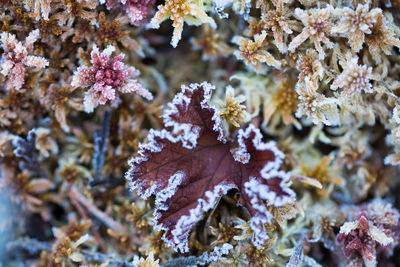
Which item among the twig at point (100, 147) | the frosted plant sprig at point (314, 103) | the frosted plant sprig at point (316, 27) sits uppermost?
the frosted plant sprig at point (316, 27)

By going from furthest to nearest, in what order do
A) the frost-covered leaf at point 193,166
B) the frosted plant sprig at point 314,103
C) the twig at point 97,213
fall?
the twig at point 97,213 → the frosted plant sprig at point 314,103 → the frost-covered leaf at point 193,166

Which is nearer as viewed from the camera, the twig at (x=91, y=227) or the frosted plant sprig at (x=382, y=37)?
the frosted plant sprig at (x=382, y=37)

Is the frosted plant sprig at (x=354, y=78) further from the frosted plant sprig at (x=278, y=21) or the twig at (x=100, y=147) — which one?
the twig at (x=100, y=147)

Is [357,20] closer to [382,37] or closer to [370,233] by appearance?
[382,37]

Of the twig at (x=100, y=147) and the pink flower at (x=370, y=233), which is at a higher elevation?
the twig at (x=100, y=147)

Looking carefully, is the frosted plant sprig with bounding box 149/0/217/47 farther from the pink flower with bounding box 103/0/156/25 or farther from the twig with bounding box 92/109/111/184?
the twig with bounding box 92/109/111/184

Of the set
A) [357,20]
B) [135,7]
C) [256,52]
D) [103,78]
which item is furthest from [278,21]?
[103,78]

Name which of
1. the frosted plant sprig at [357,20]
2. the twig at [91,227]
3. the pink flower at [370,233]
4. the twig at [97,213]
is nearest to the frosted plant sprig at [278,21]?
the frosted plant sprig at [357,20]
